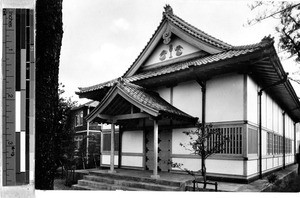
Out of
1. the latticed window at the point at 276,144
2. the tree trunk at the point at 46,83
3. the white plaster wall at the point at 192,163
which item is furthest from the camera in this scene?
the latticed window at the point at 276,144

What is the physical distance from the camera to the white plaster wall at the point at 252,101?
21.9 feet

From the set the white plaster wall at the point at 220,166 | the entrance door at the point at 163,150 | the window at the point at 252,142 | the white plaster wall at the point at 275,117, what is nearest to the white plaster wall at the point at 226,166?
the white plaster wall at the point at 220,166

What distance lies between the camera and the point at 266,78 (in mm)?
7590

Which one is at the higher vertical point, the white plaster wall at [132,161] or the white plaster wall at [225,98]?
A: the white plaster wall at [225,98]

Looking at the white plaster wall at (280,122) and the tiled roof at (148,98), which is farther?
the white plaster wall at (280,122)

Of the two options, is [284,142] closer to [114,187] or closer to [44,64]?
[114,187]

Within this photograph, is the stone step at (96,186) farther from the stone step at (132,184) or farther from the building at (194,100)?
the building at (194,100)

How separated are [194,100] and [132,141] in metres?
2.86

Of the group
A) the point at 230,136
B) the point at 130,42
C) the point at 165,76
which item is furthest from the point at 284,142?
the point at 130,42

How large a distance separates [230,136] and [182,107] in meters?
1.64

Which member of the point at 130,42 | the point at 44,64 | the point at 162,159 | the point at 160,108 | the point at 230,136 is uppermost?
the point at 130,42

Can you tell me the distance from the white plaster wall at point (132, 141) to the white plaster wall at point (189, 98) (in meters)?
1.87

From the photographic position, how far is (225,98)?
22.6 feet

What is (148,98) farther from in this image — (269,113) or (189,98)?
(269,113)
